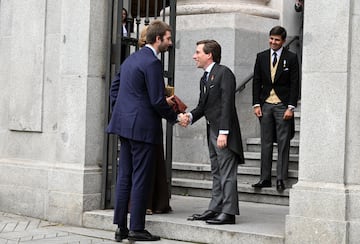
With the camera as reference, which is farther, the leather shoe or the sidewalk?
the leather shoe

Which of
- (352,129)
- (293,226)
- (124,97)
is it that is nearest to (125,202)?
(124,97)

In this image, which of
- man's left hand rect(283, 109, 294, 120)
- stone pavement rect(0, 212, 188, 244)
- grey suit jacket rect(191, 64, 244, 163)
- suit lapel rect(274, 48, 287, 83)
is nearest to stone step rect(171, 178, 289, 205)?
man's left hand rect(283, 109, 294, 120)

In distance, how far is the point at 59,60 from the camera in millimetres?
9211

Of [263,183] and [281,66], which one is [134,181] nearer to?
[263,183]

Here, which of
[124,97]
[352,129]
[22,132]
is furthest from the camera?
[22,132]

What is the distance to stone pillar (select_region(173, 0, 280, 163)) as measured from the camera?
10.9m

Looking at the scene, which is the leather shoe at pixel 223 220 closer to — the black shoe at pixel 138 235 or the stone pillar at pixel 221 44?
the black shoe at pixel 138 235

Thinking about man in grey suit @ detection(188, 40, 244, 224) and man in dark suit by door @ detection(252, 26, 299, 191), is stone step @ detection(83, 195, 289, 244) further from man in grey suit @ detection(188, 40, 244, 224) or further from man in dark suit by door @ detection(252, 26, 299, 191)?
man in dark suit by door @ detection(252, 26, 299, 191)

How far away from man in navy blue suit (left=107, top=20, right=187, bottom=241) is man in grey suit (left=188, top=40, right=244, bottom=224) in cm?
35

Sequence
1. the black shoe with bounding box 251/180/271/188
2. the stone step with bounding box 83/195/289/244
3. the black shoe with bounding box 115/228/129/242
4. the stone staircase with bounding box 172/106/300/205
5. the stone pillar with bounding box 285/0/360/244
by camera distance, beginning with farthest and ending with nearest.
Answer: the stone staircase with bounding box 172/106/300/205 → the black shoe with bounding box 251/180/271/188 → the black shoe with bounding box 115/228/129/242 → the stone step with bounding box 83/195/289/244 → the stone pillar with bounding box 285/0/360/244

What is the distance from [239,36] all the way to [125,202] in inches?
165

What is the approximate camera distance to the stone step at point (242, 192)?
941 centimetres

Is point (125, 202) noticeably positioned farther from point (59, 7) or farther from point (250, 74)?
point (250, 74)

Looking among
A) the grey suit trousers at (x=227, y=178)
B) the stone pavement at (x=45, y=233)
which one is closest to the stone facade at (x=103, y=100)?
the stone pavement at (x=45, y=233)
